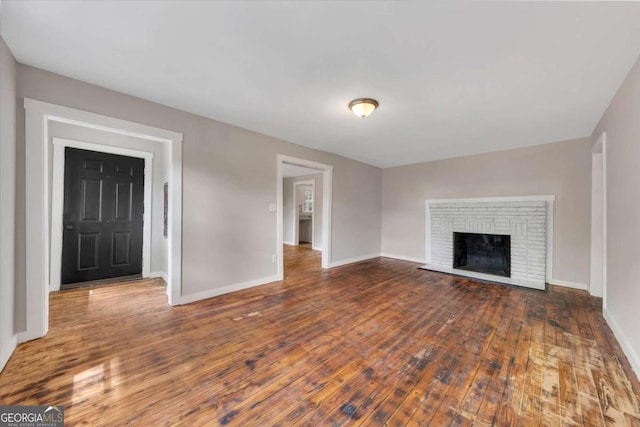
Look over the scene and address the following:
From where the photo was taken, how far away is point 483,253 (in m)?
4.79

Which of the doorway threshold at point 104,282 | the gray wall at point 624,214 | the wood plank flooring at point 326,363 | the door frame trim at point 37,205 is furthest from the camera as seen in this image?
the doorway threshold at point 104,282

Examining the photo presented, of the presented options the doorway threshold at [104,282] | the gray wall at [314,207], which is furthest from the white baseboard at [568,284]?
the doorway threshold at [104,282]

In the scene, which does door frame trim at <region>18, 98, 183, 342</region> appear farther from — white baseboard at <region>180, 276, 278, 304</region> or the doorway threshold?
the doorway threshold

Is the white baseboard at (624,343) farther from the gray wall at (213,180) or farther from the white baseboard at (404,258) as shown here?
the gray wall at (213,180)

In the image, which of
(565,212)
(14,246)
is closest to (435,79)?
(565,212)

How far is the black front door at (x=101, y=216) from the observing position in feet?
11.4

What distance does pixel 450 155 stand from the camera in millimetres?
4848

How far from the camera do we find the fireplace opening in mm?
4450

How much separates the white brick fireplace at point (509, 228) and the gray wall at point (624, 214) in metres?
1.41

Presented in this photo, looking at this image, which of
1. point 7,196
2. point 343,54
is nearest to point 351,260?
point 343,54

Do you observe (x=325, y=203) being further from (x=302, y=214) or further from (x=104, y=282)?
(x=104, y=282)

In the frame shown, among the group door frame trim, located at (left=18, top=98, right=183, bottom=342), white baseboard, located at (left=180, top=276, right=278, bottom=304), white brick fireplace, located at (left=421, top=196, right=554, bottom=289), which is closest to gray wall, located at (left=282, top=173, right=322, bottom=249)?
white brick fireplace, located at (left=421, top=196, right=554, bottom=289)

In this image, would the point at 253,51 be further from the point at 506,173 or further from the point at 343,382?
the point at 506,173

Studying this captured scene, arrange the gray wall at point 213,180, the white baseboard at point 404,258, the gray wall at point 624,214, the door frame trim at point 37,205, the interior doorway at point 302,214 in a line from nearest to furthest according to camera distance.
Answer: the gray wall at point 624,214 → the door frame trim at point 37,205 → the gray wall at point 213,180 → the white baseboard at point 404,258 → the interior doorway at point 302,214
